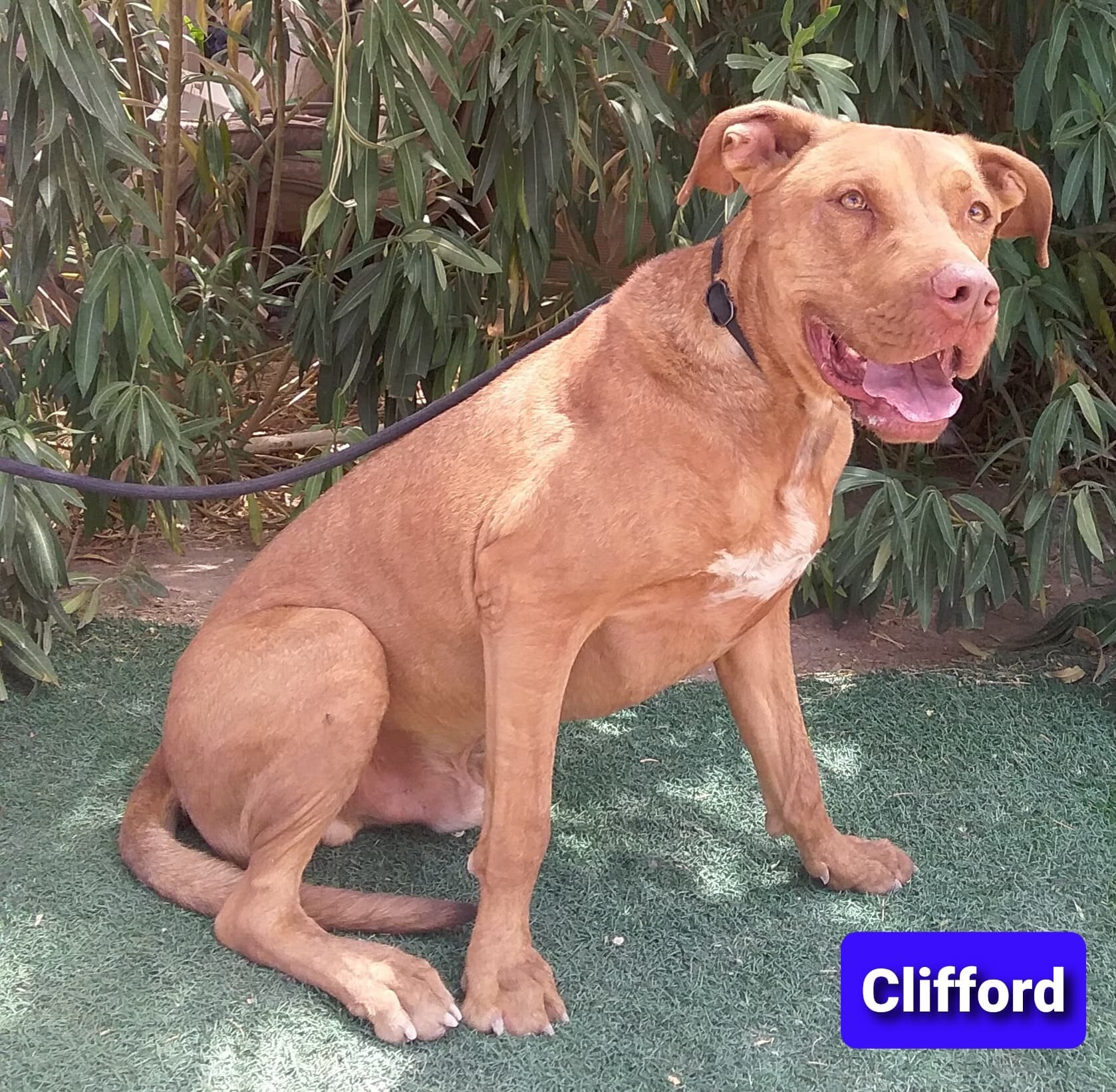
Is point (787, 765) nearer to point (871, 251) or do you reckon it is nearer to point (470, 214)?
point (871, 251)

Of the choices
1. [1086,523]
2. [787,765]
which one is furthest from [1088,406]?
[787,765]

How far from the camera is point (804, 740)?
2.40m

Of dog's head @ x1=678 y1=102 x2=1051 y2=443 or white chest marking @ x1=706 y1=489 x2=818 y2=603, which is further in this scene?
white chest marking @ x1=706 y1=489 x2=818 y2=603

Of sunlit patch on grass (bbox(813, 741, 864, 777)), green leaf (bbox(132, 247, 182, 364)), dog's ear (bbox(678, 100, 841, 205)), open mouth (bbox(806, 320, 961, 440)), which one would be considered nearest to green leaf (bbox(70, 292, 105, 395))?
green leaf (bbox(132, 247, 182, 364))

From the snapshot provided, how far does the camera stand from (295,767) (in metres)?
2.04

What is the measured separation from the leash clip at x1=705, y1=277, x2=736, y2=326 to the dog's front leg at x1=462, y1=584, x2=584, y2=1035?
581 mm

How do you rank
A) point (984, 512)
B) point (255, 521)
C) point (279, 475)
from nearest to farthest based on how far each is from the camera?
point (279, 475), point (984, 512), point (255, 521)

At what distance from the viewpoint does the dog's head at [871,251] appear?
5.31 ft

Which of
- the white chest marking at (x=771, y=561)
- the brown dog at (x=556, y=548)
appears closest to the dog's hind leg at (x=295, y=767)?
the brown dog at (x=556, y=548)

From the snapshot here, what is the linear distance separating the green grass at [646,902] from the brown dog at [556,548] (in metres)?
0.09

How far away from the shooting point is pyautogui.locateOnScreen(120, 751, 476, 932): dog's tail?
2121 millimetres

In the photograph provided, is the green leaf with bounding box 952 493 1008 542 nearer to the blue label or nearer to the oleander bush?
the oleander bush

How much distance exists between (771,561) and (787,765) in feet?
1.98

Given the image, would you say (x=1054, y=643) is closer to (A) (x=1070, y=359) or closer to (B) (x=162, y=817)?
(A) (x=1070, y=359)
